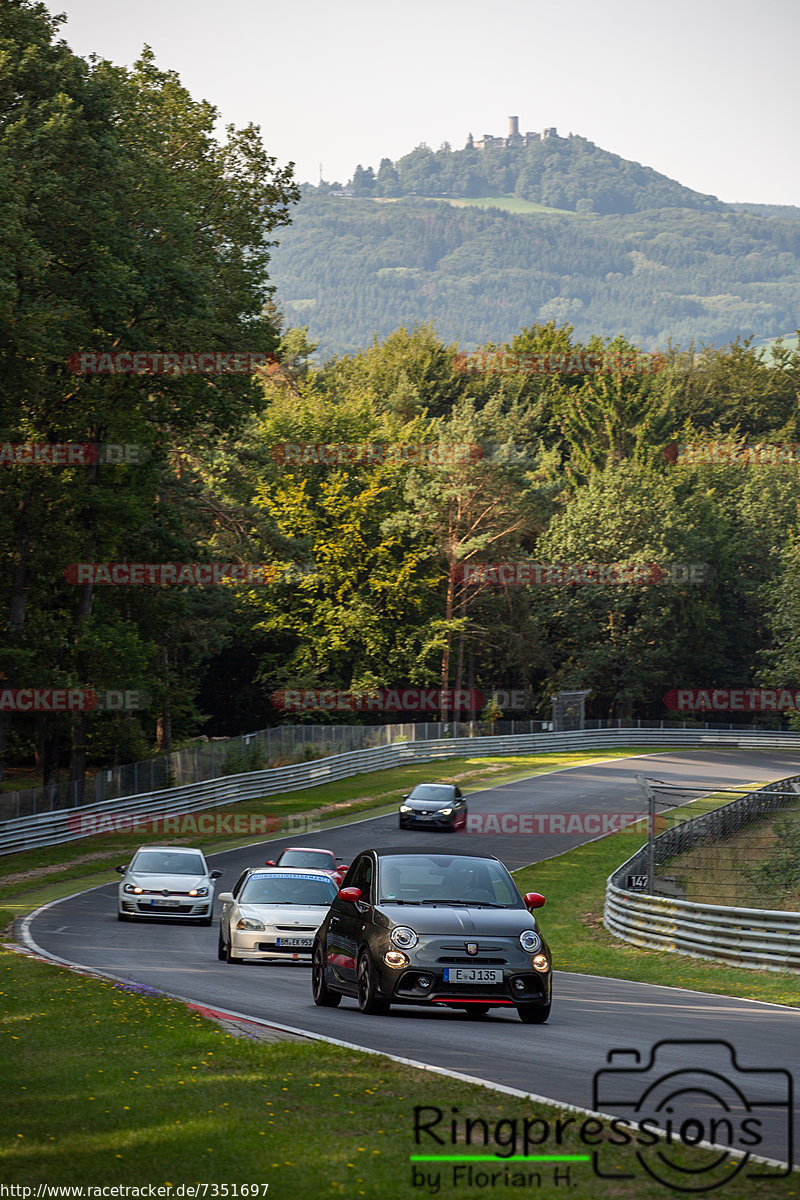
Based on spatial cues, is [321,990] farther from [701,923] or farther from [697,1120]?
[701,923]

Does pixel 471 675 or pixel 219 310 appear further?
pixel 471 675

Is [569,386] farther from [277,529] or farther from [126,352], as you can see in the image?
[126,352]

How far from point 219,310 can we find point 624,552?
41098 mm

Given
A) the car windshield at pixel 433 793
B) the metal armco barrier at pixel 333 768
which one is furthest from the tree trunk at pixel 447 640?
the car windshield at pixel 433 793

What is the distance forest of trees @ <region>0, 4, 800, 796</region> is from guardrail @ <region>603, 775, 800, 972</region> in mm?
13110

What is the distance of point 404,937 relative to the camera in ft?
39.9

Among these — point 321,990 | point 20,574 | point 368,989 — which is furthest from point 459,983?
point 20,574

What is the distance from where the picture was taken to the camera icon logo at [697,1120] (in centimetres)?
653

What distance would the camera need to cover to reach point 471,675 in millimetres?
78312

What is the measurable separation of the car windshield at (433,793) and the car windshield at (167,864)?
626 inches

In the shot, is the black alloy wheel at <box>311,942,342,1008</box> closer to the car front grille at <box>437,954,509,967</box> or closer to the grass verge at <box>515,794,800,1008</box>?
the car front grille at <box>437,954,509,967</box>

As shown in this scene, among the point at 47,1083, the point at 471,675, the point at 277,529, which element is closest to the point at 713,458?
the point at 471,675

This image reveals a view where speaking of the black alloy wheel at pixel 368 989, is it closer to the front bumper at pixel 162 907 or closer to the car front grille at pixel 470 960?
the car front grille at pixel 470 960

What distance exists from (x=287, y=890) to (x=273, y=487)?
54.5 metres
